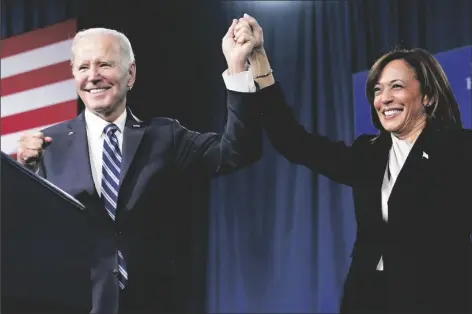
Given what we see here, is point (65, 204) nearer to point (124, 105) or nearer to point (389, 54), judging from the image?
point (124, 105)

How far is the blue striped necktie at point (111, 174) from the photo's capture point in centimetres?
186

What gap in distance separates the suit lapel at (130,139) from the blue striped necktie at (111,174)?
0.09 feet

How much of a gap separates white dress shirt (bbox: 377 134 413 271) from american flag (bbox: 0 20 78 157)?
3.71 feet

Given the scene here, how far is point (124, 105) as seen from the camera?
198 cm

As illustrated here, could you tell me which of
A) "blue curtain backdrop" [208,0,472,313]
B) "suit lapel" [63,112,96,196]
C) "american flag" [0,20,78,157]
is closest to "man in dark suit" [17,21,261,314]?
"suit lapel" [63,112,96,196]

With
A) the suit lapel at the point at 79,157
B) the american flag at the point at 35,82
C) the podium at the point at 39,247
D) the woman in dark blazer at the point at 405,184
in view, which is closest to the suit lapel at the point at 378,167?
the woman in dark blazer at the point at 405,184

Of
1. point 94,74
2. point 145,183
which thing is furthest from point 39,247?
point 94,74

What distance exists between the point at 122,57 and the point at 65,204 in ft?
2.51

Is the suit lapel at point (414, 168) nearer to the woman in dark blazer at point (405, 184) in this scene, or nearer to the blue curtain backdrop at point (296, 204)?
the woman in dark blazer at point (405, 184)

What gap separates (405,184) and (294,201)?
1331 millimetres

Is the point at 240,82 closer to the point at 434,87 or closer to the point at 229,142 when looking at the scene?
the point at 229,142

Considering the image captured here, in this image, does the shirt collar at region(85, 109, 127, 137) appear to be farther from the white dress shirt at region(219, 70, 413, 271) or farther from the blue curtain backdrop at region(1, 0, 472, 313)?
the blue curtain backdrop at region(1, 0, 472, 313)

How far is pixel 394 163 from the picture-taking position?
1.95 m

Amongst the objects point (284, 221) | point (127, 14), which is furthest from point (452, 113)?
point (284, 221)
